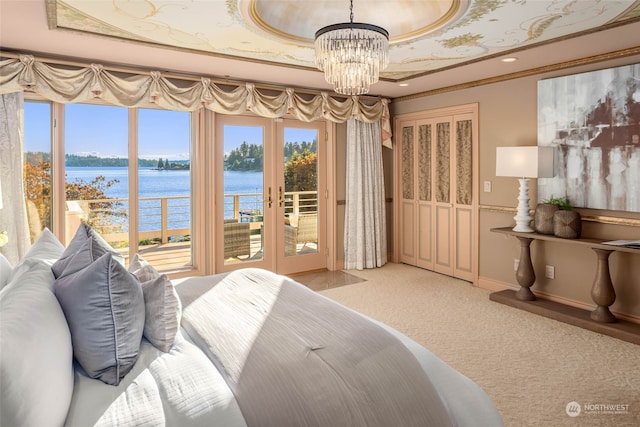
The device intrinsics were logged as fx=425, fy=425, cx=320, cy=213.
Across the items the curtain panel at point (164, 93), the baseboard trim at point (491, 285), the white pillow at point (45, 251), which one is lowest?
the baseboard trim at point (491, 285)

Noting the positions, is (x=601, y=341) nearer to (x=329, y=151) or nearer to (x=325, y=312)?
(x=325, y=312)

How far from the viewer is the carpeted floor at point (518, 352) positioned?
97.5 inches

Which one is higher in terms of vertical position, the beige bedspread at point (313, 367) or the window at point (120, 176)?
the window at point (120, 176)

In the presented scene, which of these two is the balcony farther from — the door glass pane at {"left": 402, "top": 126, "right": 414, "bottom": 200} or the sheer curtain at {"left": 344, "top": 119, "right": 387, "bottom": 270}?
the door glass pane at {"left": 402, "top": 126, "right": 414, "bottom": 200}

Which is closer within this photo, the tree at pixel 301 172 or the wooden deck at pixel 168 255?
the wooden deck at pixel 168 255

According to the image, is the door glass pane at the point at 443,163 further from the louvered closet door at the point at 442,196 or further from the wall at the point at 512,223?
the wall at the point at 512,223

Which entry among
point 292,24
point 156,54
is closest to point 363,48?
point 292,24

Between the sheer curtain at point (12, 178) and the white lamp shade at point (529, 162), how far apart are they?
14.9 ft

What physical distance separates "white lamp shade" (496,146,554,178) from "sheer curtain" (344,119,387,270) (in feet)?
6.72

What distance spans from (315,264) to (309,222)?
23.3 inches

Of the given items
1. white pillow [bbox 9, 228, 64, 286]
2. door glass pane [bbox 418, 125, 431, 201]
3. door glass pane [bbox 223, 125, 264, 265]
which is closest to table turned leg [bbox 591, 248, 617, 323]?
door glass pane [bbox 418, 125, 431, 201]

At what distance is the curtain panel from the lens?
12.1 ft

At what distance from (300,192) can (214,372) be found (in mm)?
4185

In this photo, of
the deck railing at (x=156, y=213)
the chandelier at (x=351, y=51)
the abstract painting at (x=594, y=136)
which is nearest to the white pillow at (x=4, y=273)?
the chandelier at (x=351, y=51)
